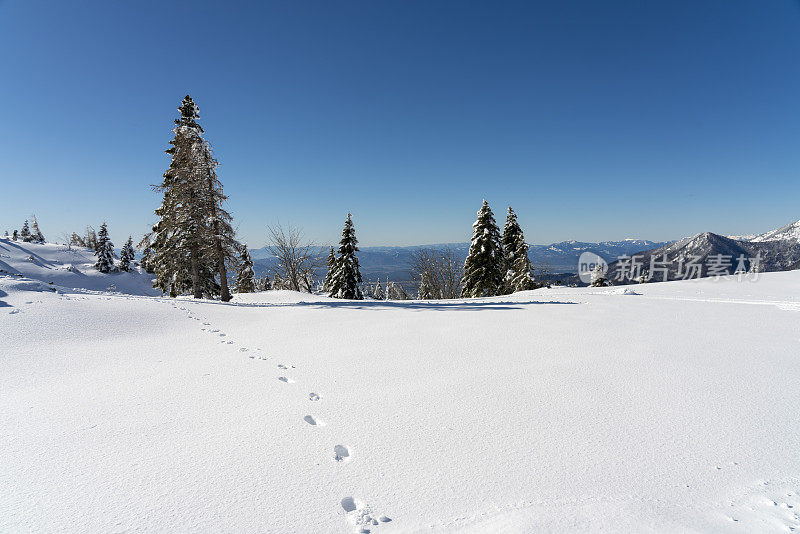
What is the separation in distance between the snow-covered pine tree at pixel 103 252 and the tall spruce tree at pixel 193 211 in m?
28.9

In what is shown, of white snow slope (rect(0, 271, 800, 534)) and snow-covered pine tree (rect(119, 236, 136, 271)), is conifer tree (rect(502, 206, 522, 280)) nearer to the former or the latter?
white snow slope (rect(0, 271, 800, 534))

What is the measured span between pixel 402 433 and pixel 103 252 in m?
51.8

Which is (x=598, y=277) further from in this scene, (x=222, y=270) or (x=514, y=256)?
(x=222, y=270)

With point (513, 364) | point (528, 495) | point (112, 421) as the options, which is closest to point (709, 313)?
point (513, 364)

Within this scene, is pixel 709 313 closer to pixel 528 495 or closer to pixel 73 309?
pixel 528 495

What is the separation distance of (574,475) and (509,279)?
2812 cm

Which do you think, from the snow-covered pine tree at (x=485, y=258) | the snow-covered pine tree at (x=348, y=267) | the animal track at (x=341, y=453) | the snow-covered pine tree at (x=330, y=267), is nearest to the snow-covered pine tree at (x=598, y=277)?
the snow-covered pine tree at (x=485, y=258)

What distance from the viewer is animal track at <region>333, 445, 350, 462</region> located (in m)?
2.48

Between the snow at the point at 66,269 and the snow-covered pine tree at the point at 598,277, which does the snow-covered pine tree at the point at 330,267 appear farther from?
the snow-covered pine tree at the point at 598,277

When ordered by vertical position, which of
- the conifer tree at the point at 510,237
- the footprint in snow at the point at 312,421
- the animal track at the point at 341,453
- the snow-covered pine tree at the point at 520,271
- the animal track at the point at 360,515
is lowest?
the animal track at the point at 360,515

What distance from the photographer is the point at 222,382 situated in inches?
155

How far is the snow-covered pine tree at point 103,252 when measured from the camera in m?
38.8

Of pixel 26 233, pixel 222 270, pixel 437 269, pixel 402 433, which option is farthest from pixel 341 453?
pixel 26 233

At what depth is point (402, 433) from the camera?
279cm
